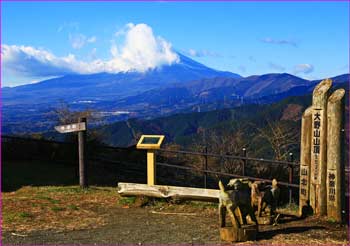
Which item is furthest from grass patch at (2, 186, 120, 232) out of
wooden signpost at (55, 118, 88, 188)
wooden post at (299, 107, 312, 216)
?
wooden post at (299, 107, 312, 216)

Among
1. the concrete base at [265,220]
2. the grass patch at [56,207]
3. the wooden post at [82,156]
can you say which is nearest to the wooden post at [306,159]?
the concrete base at [265,220]

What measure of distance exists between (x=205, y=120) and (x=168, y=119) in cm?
529

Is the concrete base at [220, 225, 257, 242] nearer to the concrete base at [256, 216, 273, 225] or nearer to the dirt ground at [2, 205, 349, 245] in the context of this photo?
the dirt ground at [2, 205, 349, 245]

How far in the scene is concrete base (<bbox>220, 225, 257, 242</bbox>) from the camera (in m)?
6.13

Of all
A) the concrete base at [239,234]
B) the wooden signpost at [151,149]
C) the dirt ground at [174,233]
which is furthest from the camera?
the wooden signpost at [151,149]

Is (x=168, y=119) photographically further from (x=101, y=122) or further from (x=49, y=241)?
(x=49, y=241)

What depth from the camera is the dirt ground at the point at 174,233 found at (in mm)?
6387

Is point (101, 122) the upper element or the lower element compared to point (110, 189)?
upper

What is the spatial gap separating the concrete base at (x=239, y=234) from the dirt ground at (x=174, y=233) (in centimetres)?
9

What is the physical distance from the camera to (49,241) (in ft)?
21.5

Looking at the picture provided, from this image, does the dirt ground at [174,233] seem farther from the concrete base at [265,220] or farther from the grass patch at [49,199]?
the grass patch at [49,199]

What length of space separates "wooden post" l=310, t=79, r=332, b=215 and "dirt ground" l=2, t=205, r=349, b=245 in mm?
319

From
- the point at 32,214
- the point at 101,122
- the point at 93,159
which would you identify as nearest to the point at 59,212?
the point at 32,214

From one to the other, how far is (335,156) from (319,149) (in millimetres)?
287
